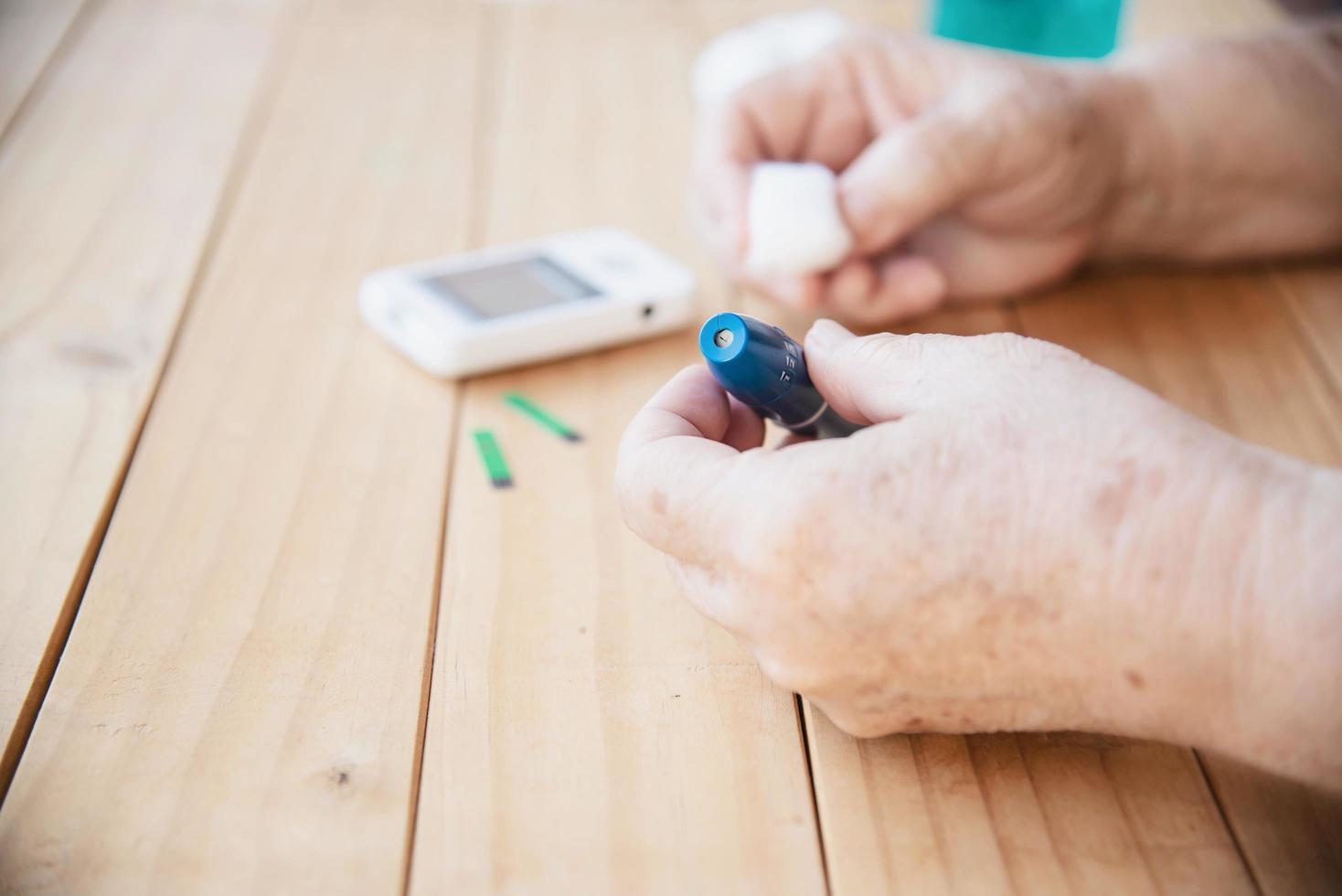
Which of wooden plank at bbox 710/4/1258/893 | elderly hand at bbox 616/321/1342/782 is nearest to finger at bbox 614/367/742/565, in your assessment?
elderly hand at bbox 616/321/1342/782

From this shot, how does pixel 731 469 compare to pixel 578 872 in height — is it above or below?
above

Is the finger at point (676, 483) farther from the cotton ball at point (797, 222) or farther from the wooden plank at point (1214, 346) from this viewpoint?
the wooden plank at point (1214, 346)

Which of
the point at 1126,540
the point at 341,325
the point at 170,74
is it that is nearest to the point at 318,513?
the point at 341,325

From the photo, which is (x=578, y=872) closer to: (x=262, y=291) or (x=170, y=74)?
(x=262, y=291)

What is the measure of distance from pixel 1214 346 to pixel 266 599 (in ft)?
2.30

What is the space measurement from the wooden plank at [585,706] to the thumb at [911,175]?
170 mm

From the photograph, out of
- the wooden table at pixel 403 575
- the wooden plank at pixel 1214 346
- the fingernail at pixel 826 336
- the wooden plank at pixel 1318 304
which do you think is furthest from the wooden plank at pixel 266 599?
the wooden plank at pixel 1318 304

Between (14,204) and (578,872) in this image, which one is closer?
(578,872)

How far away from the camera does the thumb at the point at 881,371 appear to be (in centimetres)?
57

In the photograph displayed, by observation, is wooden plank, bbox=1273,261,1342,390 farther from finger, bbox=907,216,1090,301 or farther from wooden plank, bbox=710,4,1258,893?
wooden plank, bbox=710,4,1258,893

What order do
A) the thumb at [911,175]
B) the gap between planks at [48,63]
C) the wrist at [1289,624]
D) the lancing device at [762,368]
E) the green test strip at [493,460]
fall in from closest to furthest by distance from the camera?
the wrist at [1289,624] < the lancing device at [762,368] < the green test strip at [493,460] < the thumb at [911,175] < the gap between planks at [48,63]

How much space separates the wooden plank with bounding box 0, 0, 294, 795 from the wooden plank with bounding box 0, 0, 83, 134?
2 centimetres

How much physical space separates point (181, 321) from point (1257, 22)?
1242 mm

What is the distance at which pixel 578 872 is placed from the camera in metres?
0.53
